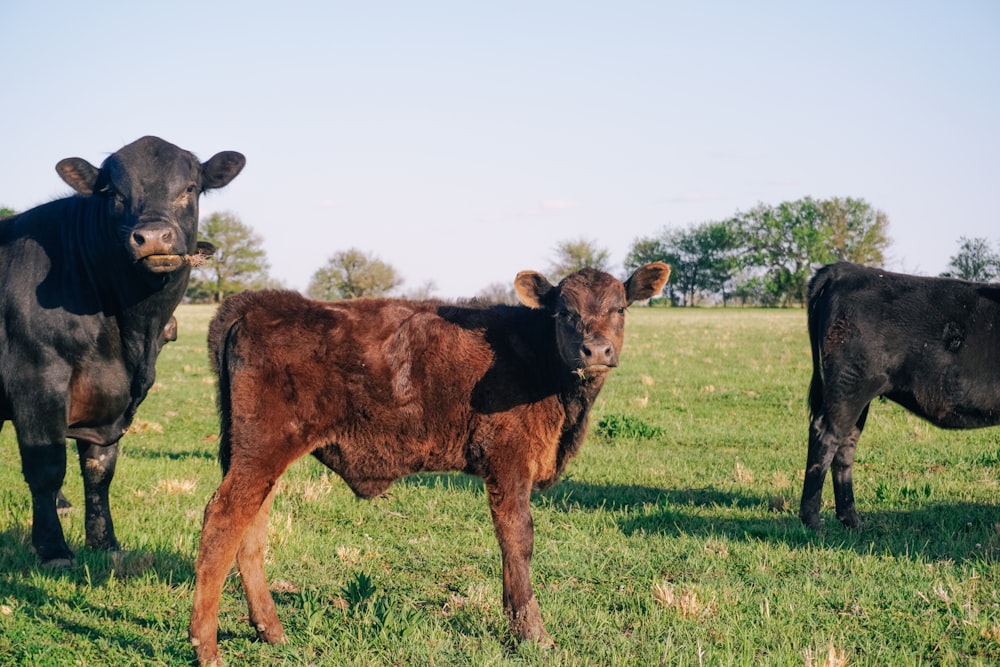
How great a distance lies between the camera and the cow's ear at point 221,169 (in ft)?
21.5

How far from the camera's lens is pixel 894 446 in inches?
426

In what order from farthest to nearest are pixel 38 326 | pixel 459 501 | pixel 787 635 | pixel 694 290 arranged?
1. pixel 694 290
2. pixel 459 501
3. pixel 38 326
4. pixel 787 635

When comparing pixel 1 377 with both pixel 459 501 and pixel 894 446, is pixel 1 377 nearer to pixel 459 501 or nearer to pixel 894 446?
pixel 459 501

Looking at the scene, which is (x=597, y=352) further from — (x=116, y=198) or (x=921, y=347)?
(x=921, y=347)

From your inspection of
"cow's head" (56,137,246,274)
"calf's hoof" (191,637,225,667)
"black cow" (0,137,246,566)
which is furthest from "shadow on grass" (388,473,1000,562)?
"cow's head" (56,137,246,274)

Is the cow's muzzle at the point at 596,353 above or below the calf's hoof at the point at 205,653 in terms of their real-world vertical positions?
above

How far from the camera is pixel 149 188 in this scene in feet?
19.8

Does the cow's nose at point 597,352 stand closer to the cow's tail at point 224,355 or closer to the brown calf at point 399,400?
the brown calf at point 399,400

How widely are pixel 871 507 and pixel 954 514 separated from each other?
708 millimetres

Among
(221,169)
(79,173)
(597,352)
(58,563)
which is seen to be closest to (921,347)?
(597,352)

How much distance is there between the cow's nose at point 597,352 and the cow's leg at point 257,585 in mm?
2099

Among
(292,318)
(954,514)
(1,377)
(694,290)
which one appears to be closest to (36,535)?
(1,377)

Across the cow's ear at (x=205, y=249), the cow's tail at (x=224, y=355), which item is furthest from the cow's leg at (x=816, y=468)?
the cow's ear at (x=205, y=249)

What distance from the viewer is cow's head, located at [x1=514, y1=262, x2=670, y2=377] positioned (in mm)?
5141
